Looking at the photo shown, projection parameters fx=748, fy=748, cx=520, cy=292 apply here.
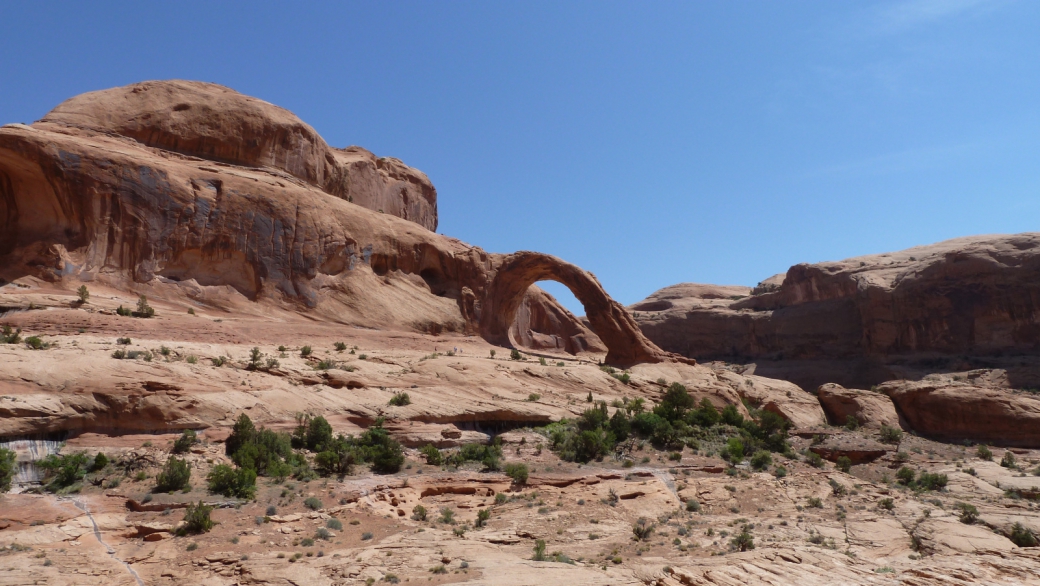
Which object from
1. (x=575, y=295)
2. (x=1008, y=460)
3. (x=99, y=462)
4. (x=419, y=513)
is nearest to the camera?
(x=99, y=462)

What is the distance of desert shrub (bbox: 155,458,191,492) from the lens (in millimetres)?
16188

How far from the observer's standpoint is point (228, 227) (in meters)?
30.4

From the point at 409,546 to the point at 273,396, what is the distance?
7782 mm

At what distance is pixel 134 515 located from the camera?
15.1 meters

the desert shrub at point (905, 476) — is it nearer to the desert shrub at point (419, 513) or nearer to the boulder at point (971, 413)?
the boulder at point (971, 413)

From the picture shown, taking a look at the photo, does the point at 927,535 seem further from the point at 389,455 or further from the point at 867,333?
the point at 867,333

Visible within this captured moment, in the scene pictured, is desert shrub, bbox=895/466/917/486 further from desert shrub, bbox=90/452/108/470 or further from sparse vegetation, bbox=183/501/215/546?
desert shrub, bbox=90/452/108/470

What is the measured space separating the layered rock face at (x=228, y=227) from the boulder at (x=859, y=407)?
838 cm

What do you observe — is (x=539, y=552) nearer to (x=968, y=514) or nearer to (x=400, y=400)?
(x=400, y=400)

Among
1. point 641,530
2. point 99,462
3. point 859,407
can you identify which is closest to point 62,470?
point 99,462

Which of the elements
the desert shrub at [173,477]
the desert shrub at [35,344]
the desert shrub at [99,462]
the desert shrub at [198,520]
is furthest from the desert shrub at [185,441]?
the desert shrub at [35,344]

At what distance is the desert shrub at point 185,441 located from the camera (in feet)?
59.0

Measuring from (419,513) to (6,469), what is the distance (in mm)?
8542

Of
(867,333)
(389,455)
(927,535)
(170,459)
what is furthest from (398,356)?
(867,333)
